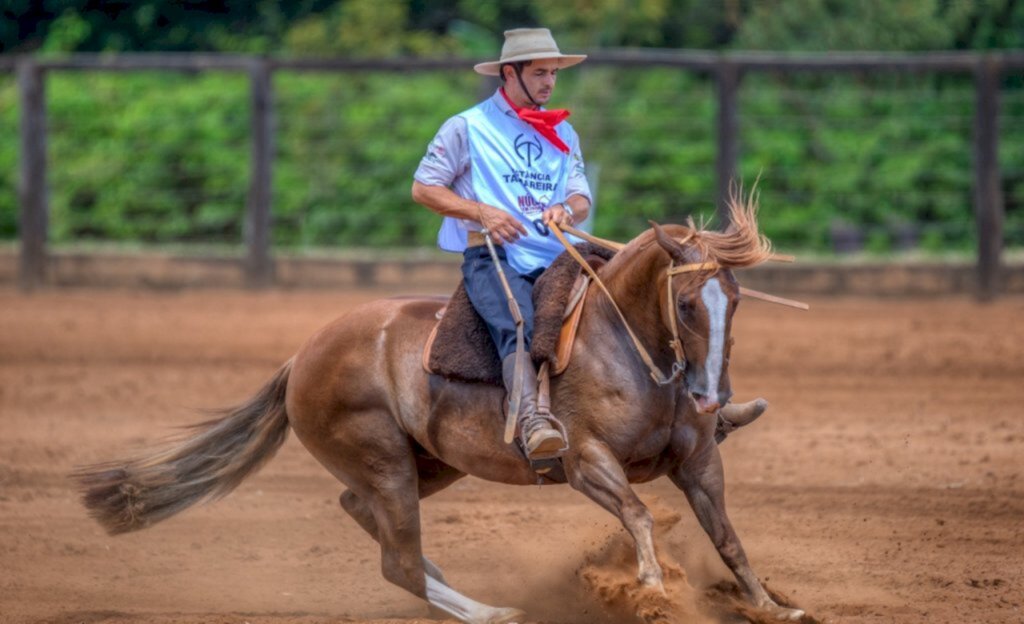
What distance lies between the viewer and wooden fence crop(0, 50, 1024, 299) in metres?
14.8

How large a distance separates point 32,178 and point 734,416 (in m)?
12.8

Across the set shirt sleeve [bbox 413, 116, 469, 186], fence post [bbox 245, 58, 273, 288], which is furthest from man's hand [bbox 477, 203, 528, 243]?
fence post [bbox 245, 58, 273, 288]

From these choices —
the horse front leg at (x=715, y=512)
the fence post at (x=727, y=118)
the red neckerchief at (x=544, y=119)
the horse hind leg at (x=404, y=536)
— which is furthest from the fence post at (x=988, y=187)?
the horse hind leg at (x=404, y=536)

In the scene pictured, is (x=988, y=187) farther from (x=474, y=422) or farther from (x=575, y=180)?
(x=474, y=422)

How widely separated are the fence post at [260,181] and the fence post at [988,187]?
7680 millimetres

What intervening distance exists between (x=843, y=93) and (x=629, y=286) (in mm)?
12556

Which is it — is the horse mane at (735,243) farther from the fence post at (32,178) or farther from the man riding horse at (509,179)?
the fence post at (32,178)

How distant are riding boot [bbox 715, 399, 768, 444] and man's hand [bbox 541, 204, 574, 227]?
97cm

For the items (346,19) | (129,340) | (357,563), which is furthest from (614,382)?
(346,19)

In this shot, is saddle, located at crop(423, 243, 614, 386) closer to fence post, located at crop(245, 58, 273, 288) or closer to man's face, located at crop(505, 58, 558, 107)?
man's face, located at crop(505, 58, 558, 107)

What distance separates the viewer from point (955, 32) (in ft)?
59.5

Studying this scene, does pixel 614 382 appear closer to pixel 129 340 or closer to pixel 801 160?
pixel 129 340

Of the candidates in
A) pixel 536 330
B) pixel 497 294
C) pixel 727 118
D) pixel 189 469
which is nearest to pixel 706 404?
pixel 536 330

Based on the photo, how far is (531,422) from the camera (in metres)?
5.20
